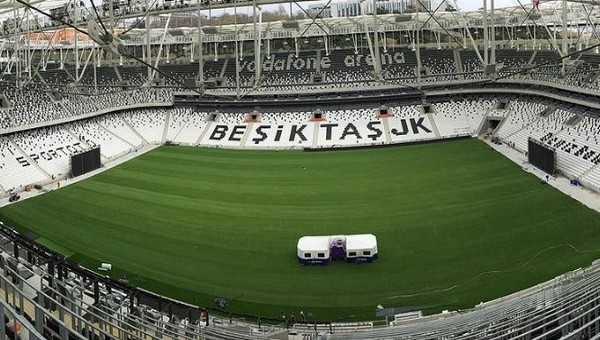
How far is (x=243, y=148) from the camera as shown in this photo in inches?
1400

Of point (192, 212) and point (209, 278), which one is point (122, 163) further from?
point (209, 278)

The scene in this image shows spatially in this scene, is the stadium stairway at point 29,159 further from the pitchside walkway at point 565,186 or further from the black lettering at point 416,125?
the pitchside walkway at point 565,186

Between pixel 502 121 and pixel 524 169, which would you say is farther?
pixel 502 121

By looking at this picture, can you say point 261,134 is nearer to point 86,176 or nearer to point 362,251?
point 86,176

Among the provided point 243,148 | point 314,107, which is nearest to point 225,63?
point 314,107

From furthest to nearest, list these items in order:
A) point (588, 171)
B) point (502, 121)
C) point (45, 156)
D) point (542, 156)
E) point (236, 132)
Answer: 1. point (236, 132)
2. point (502, 121)
3. point (45, 156)
4. point (542, 156)
5. point (588, 171)

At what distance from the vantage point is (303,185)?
81.9ft

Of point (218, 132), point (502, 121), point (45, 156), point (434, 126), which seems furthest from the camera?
point (218, 132)

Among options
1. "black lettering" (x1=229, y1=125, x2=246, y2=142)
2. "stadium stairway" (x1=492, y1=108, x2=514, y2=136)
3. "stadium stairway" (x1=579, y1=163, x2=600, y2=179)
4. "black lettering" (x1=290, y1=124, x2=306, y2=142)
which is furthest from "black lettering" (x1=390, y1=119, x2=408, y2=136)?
"stadium stairway" (x1=579, y1=163, x2=600, y2=179)

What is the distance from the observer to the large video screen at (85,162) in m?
28.4

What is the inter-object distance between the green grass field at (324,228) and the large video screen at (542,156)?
3.05 feet

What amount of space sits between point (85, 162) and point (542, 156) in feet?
72.4

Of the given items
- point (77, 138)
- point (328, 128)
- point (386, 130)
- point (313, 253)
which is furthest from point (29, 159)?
point (386, 130)

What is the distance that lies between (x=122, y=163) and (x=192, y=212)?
1160 centimetres
